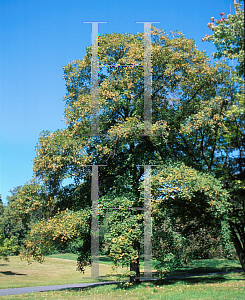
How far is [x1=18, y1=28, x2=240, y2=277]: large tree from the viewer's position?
12188 mm

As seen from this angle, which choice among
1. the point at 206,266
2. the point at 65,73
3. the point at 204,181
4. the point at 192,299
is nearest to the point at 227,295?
the point at 192,299

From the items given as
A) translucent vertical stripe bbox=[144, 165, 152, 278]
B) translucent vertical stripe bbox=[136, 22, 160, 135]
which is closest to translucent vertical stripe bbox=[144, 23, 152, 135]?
translucent vertical stripe bbox=[136, 22, 160, 135]

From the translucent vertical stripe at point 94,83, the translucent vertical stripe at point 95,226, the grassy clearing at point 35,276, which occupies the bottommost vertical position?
the grassy clearing at point 35,276

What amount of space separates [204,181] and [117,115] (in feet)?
15.3

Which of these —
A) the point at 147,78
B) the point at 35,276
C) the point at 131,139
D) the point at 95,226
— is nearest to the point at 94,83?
the point at 147,78

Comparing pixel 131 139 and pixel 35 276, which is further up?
pixel 131 139

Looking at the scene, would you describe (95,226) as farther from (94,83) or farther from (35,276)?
(35,276)

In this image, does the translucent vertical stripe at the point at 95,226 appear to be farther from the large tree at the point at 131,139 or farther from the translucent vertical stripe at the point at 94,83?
the translucent vertical stripe at the point at 94,83

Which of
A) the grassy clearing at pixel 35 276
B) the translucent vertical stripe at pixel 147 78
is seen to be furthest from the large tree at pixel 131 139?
the grassy clearing at pixel 35 276

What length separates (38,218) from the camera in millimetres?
13523

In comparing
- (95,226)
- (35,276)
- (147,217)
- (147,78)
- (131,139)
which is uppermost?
(147,78)

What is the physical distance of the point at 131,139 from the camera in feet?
41.9

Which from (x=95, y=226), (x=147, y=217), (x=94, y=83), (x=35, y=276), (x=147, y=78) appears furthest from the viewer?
(x=35, y=276)

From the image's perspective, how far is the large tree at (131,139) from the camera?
12.2 m
